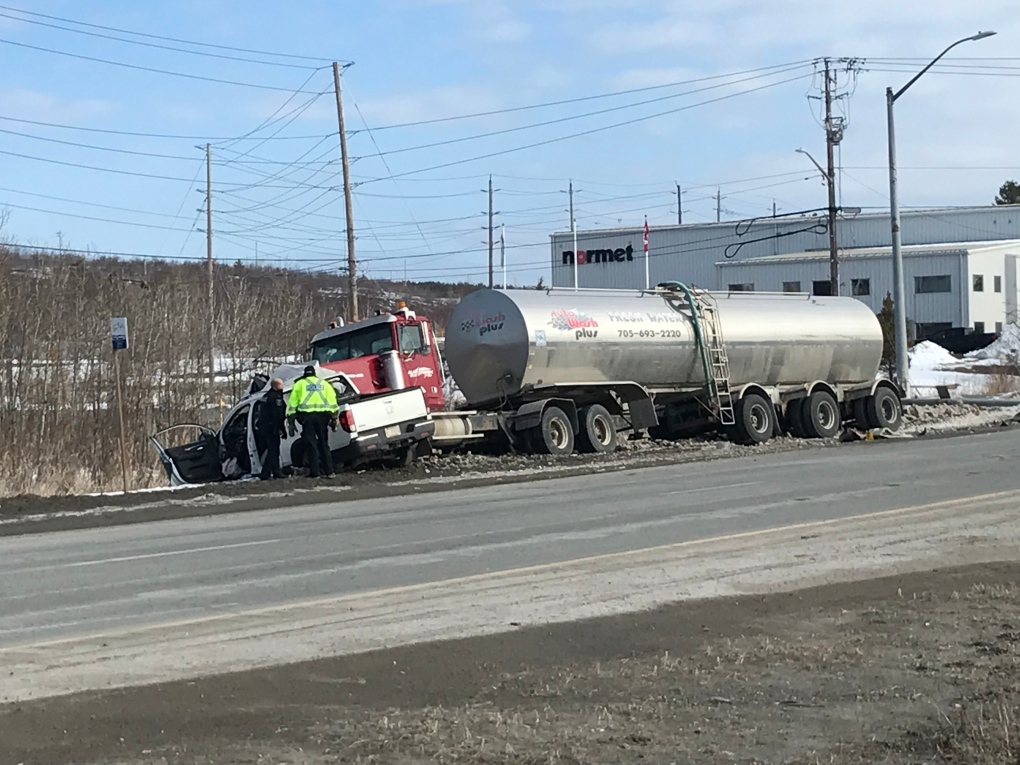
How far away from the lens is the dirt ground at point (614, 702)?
575cm

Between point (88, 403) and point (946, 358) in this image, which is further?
point (946, 358)

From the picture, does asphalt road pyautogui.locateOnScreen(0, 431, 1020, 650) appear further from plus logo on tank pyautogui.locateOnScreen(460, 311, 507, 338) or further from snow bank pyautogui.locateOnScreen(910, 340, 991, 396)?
snow bank pyautogui.locateOnScreen(910, 340, 991, 396)

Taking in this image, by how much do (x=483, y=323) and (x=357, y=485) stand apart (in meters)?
5.78

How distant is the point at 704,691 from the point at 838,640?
1.67 metres

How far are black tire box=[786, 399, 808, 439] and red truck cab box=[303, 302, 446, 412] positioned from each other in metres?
9.67

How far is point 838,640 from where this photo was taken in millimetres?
8141

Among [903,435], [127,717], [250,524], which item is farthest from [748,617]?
[903,435]

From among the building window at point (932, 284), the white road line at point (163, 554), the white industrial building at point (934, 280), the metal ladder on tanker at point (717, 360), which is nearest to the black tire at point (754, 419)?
the metal ladder on tanker at point (717, 360)

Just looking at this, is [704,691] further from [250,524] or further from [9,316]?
[9,316]

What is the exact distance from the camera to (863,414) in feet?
105

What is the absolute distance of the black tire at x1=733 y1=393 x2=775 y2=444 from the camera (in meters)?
28.2

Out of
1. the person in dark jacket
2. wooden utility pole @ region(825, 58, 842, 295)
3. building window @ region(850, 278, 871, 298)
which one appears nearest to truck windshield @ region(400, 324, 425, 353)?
the person in dark jacket

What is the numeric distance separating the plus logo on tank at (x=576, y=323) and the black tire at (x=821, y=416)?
695cm

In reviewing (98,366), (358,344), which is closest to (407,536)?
(358,344)
